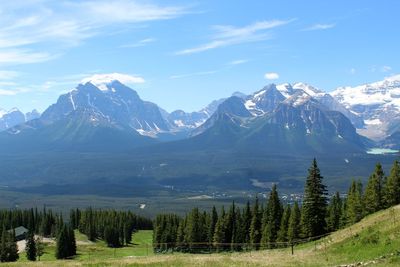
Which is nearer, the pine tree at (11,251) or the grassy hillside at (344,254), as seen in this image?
the grassy hillside at (344,254)

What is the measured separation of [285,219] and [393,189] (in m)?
25.6

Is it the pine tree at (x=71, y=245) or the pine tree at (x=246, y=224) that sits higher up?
the pine tree at (x=246, y=224)

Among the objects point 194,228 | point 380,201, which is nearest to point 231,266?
point 380,201

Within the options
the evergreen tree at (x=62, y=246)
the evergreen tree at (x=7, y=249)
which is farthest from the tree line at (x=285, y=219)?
the evergreen tree at (x=7, y=249)

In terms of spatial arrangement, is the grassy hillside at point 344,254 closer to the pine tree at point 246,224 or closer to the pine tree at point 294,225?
the pine tree at point 294,225

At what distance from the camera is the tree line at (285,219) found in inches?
3676

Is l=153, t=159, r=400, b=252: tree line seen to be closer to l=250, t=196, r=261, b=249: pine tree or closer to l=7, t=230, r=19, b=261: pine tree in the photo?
l=250, t=196, r=261, b=249: pine tree

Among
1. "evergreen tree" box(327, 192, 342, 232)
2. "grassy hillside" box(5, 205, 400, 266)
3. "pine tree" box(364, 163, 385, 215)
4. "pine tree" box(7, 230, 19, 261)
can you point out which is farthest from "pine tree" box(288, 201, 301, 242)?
"pine tree" box(7, 230, 19, 261)

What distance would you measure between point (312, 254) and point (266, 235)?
5842 cm

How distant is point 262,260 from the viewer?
5441cm

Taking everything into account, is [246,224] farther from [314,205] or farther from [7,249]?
[7,249]

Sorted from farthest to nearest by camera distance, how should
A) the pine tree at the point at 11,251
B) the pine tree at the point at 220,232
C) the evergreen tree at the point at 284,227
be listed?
the pine tree at the point at 220,232 → the pine tree at the point at 11,251 → the evergreen tree at the point at 284,227

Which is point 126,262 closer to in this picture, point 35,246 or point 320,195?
point 320,195

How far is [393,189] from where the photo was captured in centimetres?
9344
